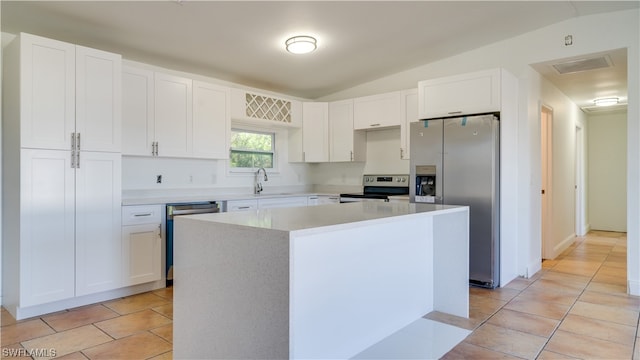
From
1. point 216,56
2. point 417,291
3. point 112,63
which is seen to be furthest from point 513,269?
point 112,63

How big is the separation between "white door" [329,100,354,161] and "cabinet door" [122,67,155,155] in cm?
250

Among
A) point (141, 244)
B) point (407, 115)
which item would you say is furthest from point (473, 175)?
point (141, 244)

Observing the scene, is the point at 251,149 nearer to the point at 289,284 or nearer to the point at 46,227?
the point at 46,227

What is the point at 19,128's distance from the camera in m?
2.85

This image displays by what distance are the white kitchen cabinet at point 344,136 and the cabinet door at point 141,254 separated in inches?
106

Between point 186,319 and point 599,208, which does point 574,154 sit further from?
point 186,319

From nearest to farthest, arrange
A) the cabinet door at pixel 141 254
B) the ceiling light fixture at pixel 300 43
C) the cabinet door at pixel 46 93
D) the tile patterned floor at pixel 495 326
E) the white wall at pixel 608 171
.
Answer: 1. the tile patterned floor at pixel 495 326
2. the cabinet door at pixel 46 93
3. the cabinet door at pixel 141 254
4. the ceiling light fixture at pixel 300 43
5. the white wall at pixel 608 171

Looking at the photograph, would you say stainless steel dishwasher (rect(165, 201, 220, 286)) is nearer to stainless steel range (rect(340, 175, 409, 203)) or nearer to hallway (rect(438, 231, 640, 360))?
stainless steel range (rect(340, 175, 409, 203))

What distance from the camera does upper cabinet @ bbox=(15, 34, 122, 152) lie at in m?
2.87

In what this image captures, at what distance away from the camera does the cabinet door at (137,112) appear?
144 inches

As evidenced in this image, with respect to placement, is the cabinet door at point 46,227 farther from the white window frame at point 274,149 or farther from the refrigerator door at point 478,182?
the refrigerator door at point 478,182

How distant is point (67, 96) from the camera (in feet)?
10.0

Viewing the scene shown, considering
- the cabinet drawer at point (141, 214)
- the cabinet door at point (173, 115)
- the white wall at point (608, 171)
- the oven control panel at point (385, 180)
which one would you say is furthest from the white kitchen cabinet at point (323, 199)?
the white wall at point (608, 171)

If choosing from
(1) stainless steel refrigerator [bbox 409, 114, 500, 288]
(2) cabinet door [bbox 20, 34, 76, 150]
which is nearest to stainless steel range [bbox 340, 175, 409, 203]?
(1) stainless steel refrigerator [bbox 409, 114, 500, 288]
